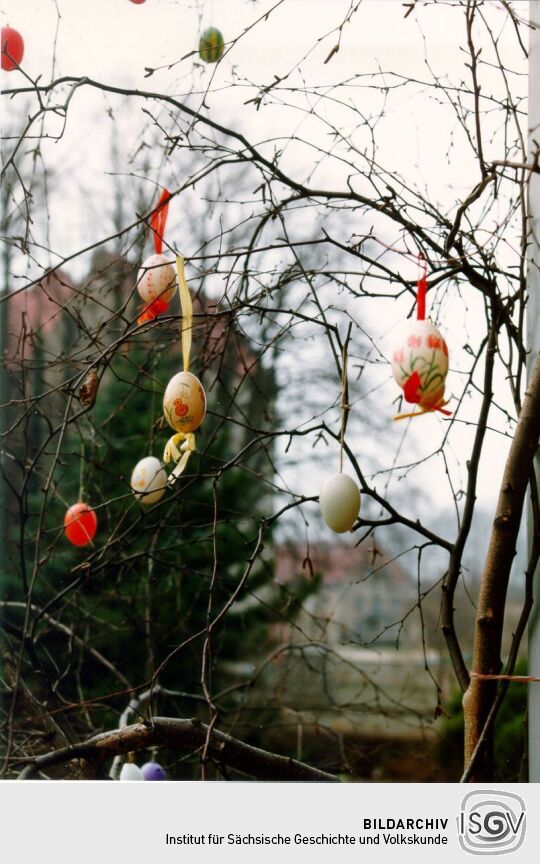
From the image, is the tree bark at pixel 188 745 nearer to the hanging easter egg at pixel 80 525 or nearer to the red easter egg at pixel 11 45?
the hanging easter egg at pixel 80 525

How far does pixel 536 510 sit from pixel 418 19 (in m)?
0.57

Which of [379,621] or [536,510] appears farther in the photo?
[379,621]

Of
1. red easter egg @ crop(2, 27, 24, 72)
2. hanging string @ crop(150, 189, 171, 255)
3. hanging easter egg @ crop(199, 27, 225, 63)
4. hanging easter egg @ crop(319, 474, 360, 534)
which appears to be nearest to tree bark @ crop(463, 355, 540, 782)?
hanging easter egg @ crop(319, 474, 360, 534)

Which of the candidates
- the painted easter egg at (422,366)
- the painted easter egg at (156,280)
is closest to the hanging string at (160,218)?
the painted easter egg at (156,280)

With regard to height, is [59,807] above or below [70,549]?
below

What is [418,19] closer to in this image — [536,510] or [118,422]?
[536,510]

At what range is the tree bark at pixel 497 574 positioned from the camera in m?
0.73

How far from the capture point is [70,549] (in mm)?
1654

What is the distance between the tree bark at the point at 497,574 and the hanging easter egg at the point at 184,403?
0.28 meters

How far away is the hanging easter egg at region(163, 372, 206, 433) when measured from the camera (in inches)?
30.7

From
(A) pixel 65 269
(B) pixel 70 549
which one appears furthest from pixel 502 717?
(A) pixel 65 269

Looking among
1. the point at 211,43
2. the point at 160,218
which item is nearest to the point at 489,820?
the point at 160,218

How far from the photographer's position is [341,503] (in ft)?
2.43

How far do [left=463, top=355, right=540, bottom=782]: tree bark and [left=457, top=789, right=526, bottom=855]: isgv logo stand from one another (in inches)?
1.0
